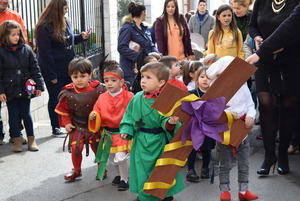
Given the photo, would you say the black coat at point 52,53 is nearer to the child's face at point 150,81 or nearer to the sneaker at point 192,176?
the sneaker at point 192,176

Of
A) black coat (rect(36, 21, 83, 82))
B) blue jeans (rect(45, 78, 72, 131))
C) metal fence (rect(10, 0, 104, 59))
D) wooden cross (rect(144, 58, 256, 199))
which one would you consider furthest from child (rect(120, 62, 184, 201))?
metal fence (rect(10, 0, 104, 59))

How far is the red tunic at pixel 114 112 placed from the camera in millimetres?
5348

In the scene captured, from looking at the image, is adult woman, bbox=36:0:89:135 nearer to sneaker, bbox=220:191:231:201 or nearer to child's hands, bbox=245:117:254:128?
sneaker, bbox=220:191:231:201

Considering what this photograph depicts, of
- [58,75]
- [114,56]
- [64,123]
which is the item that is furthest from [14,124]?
[114,56]

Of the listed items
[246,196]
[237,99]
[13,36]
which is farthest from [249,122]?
[13,36]

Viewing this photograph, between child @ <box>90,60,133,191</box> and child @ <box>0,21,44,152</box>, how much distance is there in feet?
6.03

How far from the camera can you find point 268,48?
5.17 meters

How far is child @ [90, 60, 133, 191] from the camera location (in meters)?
5.34

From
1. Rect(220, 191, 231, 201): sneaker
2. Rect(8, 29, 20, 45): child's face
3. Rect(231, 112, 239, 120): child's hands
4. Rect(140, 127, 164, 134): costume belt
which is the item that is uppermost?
Rect(8, 29, 20, 45): child's face

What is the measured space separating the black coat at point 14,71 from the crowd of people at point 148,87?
12 mm

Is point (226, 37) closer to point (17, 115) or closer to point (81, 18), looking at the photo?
point (17, 115)

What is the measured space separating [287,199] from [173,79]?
167 cm

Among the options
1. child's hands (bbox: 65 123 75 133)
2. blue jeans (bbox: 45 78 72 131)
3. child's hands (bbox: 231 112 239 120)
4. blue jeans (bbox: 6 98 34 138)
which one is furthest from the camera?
blue jeans (bbox: 45 78 72 131)

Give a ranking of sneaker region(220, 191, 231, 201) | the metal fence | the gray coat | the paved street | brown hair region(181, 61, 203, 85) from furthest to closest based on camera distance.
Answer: the gray coat < the metal fence < brown hair region(181, 61, 203, 85) < the paved street < sneaker region(220, 191, 231, 201)
